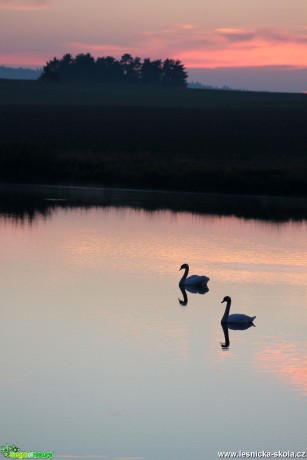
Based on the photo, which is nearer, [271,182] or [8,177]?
[271,182]

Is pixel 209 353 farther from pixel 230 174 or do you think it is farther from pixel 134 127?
pixel 134 127

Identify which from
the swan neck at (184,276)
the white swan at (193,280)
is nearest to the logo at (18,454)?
the white swan at (193,280)

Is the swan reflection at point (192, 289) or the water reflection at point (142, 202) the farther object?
the water reflection at point (142, 202)

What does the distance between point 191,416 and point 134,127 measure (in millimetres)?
72691

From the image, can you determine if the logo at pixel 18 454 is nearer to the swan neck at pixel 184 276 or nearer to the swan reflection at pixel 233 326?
the swan reflection at pixel 233 326

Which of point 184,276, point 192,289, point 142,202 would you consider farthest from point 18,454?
point 142,202

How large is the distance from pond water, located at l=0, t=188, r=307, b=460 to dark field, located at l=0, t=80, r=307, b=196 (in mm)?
14095

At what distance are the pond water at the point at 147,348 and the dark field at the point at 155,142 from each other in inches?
555

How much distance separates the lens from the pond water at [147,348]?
14594mm

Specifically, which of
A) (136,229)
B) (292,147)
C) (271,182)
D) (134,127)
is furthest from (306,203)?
(134,127)

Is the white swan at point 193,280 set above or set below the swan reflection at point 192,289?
above

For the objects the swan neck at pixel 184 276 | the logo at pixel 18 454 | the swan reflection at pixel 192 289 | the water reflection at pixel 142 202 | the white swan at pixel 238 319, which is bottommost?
the water reflection at pixel 142 202

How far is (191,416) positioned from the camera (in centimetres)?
1539

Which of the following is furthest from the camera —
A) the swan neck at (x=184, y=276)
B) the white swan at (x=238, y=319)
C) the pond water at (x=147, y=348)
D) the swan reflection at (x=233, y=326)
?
the swan neck at (x=184, y=276)
